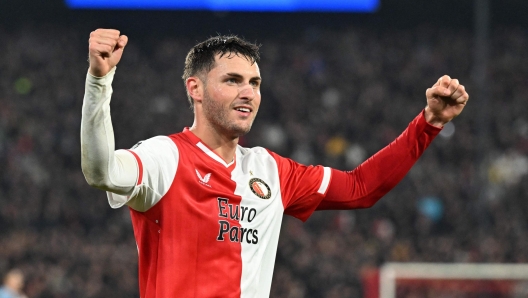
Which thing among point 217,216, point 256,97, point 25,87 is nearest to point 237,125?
point 256,97

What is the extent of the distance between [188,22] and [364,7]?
5.84 meters

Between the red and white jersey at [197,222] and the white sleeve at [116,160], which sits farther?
the red and white jersey at [197,222]

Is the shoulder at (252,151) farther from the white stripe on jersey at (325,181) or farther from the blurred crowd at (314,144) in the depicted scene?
the blurred crowd at (314,144)

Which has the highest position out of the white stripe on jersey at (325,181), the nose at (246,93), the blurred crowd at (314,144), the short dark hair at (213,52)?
the blurred crowd at (314,144)

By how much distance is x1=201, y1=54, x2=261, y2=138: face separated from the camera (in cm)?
290

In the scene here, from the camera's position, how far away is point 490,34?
20.3m

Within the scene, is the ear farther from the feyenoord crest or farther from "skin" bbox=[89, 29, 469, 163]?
the feyenoord crest

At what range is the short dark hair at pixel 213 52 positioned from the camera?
299 cm

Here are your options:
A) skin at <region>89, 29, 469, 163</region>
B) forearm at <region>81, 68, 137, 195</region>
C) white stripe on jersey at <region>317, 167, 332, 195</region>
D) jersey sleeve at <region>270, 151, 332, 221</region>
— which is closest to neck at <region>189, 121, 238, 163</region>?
skin at <region>89, 29, 469, 163</region>

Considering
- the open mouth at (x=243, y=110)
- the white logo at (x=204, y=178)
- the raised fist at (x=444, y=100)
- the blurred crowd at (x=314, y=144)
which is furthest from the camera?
the blurred crowd at (x=314, y=144)

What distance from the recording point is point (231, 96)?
290cm

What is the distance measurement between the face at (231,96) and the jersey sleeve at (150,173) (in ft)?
0.72

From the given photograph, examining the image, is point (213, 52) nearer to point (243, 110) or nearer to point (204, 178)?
point (243, 110)

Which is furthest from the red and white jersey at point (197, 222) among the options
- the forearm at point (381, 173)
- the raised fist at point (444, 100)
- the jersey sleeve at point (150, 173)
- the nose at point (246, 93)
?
the raised fist at point (444, 100)
